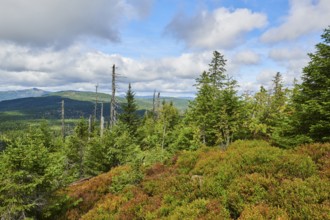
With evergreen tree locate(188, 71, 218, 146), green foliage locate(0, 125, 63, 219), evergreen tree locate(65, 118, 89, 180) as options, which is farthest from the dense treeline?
evergreen tree locate(65, 118, 89, 180)

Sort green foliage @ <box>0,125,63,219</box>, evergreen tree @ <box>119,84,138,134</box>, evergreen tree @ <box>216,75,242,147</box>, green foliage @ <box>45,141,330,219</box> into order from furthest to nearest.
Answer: evergreen tree @ <box>119,84,138,134</box>, evergreen tree @ <box>216,75,242,147</box>, green foliage @ <box>0,125,63,219</box>, green foliage @ <box>45,141,330,219</box>

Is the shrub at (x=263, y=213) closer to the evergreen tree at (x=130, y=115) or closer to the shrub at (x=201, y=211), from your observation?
the shrub at (x=201, y=211)

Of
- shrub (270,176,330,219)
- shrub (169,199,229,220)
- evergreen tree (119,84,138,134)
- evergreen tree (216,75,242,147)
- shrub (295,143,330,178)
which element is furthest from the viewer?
evergreen tree (119,84,138,134)

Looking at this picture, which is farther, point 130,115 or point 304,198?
point 130,115

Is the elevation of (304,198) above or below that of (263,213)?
above

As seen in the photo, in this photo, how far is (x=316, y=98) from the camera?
12.4m

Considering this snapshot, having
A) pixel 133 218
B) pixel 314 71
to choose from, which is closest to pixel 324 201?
pixel 133 218

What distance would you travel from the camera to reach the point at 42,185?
10.4 meters

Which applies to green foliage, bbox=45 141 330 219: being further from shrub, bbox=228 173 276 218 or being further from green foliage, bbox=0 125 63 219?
green foliage, bbox=0 125 63 219

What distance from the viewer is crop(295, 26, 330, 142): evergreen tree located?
11352 millimetres

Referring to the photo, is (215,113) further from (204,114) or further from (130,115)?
(130,115)

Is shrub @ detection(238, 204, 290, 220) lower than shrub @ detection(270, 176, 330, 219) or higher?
lower

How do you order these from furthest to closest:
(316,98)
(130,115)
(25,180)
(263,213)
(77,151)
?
(130,115)
(77,151)
(316,98)
(25,180)
(263,213)

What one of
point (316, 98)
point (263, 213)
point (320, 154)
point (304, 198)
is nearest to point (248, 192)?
point (263, 213)
